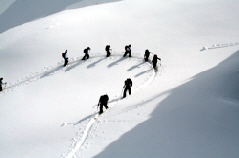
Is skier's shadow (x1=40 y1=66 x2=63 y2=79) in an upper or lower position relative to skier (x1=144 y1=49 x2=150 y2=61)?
lower

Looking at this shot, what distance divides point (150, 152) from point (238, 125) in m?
3.60

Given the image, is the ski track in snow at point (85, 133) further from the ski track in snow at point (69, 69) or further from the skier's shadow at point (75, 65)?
the skier's shadow at point (75, 65)

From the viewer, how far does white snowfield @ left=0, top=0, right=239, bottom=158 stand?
941 cm

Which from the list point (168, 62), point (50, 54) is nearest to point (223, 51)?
point (168, 62)

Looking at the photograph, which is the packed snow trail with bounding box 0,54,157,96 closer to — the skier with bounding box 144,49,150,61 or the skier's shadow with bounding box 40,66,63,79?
the skier's shadow with bounding box 40,66,63,79

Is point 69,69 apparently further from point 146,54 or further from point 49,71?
point 146,54

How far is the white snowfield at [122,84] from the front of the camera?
30.9 ft

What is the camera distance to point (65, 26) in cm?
2677

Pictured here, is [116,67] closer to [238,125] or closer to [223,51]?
[223,51]

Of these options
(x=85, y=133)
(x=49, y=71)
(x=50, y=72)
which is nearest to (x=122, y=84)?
(x=85, y=133)

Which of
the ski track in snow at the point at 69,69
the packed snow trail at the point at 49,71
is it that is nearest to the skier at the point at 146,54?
the ski track in snow at the point at 69,69

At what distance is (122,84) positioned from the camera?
1692cm

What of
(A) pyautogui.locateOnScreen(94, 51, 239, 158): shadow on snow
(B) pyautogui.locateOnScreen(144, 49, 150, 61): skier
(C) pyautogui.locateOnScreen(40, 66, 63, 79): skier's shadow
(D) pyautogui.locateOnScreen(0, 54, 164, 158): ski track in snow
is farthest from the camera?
(C) pyautogui.locateOnScreen(40, 66, 63, 79): skier's shadow

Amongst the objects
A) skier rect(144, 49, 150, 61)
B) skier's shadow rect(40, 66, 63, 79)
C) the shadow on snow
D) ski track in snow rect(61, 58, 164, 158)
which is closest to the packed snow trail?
skier's shadow rect(40, 66, 63, 79)
